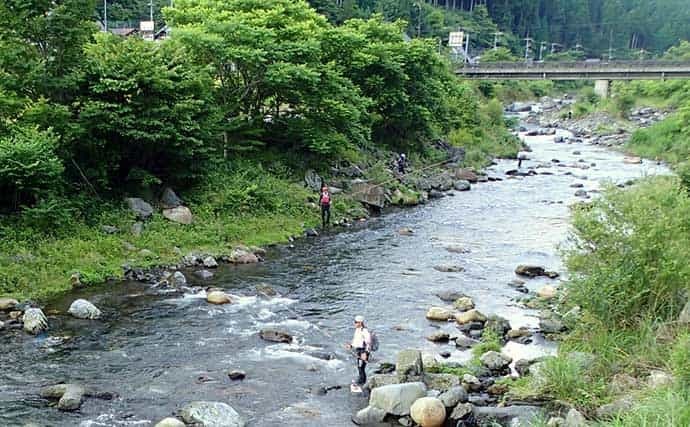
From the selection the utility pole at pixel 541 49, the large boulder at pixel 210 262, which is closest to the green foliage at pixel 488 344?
the large boulder at pixel 210 262

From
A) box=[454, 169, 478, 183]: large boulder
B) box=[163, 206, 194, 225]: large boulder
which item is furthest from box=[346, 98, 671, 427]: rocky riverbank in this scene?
box=[454, 169, 478, 183]: large boulder

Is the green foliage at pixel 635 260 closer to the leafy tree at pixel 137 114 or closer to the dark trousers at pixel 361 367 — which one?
the dark trousers at pixel 361 367

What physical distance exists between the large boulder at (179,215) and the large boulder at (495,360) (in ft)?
48.6

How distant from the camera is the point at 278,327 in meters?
19.4

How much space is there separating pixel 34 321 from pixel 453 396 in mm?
11734

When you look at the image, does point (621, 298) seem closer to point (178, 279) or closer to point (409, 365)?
point (409, 365)

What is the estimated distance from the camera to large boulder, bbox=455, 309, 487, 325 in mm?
20094

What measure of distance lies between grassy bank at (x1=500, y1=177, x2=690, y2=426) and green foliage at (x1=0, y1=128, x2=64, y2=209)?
1678 cm

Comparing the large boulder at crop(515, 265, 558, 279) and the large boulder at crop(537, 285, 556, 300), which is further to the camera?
the large boulder at crop(515, 265, 558, 279)

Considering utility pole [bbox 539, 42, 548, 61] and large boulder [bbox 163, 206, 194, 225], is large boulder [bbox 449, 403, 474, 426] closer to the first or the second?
large boulder [bbox 163, 206, 194, 225]

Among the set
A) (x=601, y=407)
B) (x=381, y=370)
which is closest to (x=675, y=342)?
(x=601, y=407)

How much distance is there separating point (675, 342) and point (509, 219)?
68.9ft

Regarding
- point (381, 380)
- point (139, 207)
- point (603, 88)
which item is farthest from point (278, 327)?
point (603, 88)

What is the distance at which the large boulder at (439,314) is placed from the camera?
20.5 m
